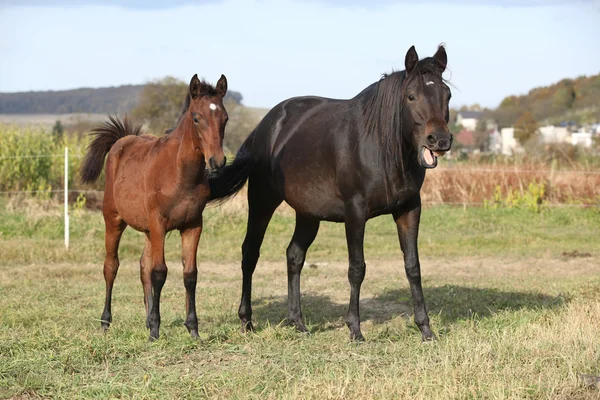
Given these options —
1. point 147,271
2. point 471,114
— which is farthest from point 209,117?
point 471,114

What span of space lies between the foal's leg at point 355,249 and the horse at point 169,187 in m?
1.26

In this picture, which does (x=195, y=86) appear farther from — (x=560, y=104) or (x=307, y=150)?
(x=560, y=104)

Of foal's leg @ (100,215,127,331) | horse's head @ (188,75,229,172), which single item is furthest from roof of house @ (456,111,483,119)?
horse's head @ (188,75,229,172)

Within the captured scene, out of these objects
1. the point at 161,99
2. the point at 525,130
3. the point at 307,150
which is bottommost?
the point at 307,150

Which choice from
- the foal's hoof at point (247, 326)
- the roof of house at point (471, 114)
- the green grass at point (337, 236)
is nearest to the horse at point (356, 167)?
the foal's hoof at point (247, 326)

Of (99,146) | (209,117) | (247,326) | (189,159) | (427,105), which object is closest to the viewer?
(209,117)

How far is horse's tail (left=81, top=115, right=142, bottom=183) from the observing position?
314 inches

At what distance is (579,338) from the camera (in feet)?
18.9

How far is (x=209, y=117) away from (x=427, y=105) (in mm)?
1745

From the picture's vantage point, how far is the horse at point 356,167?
611cm

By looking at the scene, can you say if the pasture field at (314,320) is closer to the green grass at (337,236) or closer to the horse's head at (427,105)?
the green grass at (337,236)

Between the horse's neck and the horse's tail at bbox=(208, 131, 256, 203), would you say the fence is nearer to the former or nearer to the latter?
the horse's tail at bbox=(208, 131, 256, 203)

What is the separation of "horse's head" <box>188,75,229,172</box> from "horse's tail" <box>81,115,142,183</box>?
232 centimetres

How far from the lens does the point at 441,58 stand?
6.20 m
